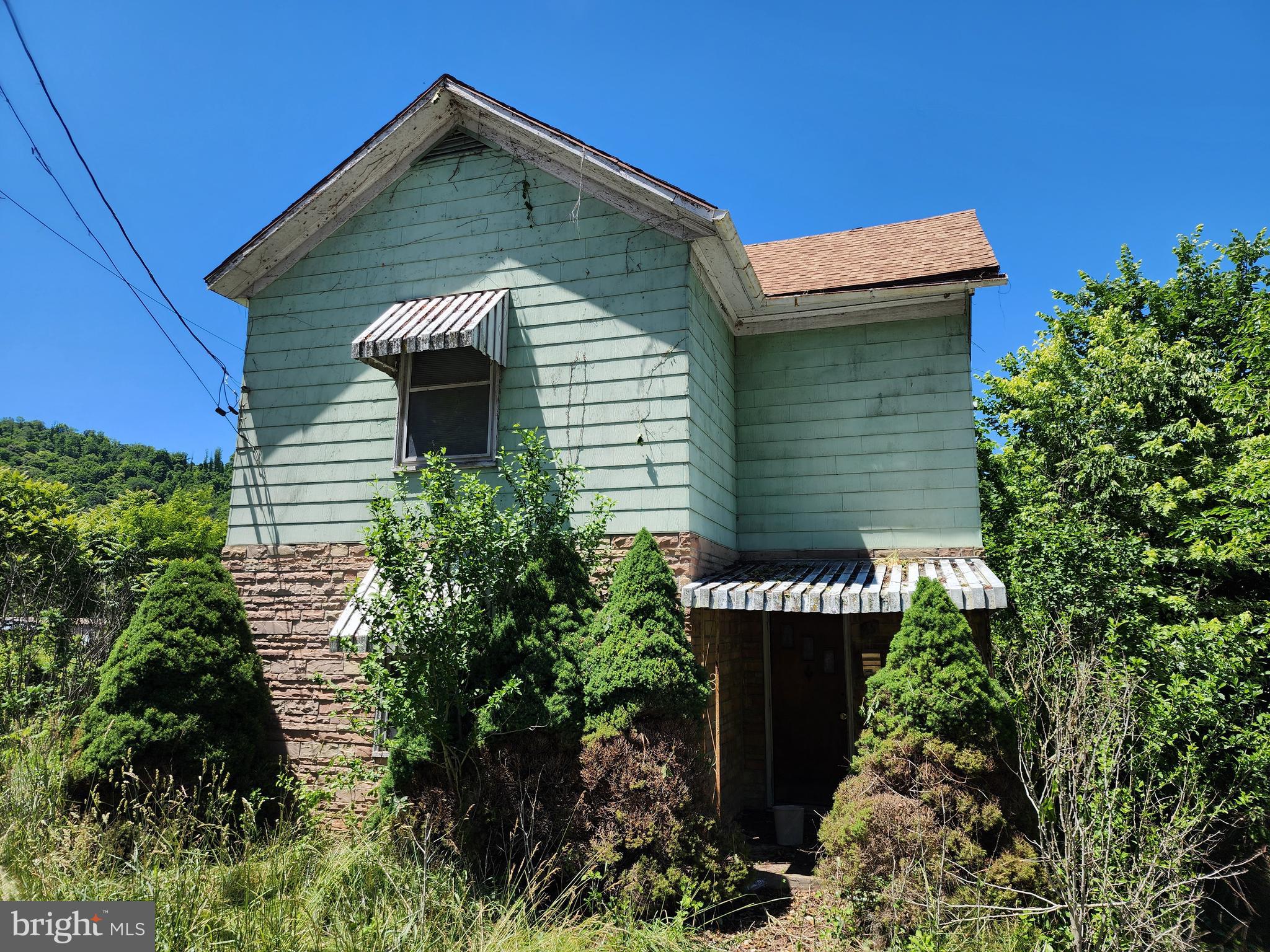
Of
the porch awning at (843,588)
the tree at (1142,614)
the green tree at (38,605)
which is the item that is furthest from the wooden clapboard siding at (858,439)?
the green tree at (38,605)

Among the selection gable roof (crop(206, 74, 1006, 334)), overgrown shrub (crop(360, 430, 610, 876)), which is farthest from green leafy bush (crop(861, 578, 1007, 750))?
gable roof (crop(206, 74, 1006, 334))

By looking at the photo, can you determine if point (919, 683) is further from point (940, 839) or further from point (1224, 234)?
point (1224, 234)

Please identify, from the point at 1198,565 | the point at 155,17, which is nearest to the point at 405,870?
the point at 155,17

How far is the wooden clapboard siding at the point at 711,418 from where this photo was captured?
7.87 m

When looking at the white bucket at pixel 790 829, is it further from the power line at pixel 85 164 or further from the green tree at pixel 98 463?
the green tree at pixel 98 463

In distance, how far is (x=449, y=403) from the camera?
8719 millimetres

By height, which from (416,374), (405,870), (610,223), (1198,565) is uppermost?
(610,223)

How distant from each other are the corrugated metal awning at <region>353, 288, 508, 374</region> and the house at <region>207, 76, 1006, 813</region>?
0.04 metres

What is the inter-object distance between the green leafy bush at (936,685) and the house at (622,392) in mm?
1129

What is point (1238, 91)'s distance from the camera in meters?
10.0

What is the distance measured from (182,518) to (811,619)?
40.4 m

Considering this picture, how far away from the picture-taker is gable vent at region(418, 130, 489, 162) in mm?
9133

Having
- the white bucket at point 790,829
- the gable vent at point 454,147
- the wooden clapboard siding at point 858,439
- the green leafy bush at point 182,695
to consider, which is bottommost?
the white bucket at point 790,829

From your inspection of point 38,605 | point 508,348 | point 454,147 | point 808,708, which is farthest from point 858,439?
point 38,605
